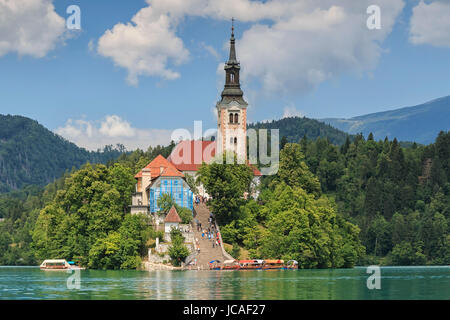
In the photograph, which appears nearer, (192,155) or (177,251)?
A: (177,251)

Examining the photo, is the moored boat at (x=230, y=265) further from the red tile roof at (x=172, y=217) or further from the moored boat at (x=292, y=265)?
the red tile roof at (x=172, y=217)

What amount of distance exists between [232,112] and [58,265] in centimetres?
4307

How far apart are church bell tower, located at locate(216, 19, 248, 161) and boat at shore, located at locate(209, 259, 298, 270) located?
35241mm

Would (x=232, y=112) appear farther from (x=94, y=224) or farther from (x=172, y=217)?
(x=94, y=224)

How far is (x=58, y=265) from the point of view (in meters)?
96.1

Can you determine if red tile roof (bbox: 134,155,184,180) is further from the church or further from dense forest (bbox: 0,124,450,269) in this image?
the church

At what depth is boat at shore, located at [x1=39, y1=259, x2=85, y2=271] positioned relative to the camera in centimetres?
9481

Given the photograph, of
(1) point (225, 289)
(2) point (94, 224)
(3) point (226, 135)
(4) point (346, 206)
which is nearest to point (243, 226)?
(2) point (94, 224)

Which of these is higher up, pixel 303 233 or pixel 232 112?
pixel 232 112

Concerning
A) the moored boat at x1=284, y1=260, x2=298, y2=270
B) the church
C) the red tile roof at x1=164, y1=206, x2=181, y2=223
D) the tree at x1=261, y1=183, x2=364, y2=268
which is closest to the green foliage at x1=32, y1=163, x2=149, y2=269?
the red tile roof at x1=164, y1=206, x2=181, y2=223

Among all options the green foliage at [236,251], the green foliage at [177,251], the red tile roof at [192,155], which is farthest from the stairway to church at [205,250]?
the red tile roof at [192,155]

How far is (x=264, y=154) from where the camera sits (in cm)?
15300
